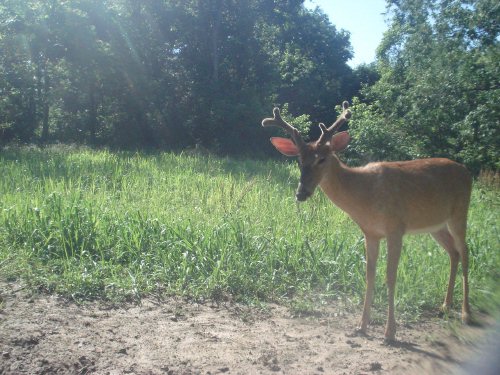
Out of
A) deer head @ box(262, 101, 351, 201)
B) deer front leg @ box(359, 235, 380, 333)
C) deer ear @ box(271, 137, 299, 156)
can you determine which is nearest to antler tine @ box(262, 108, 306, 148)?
deer head @ box(262, 101, 351, 201)

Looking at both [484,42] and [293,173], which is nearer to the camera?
[293,173]

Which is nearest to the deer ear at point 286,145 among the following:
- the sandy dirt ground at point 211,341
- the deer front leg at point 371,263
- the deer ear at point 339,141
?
the deer ear at point 339,141

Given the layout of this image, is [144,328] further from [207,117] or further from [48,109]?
[48,109]

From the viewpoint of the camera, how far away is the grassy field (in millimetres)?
5605

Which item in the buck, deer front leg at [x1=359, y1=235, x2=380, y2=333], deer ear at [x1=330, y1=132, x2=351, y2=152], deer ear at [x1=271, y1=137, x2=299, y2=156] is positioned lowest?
deer front leg at [x1=359, y1=235, x2=380, y2=333]

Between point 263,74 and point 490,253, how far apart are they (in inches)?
822

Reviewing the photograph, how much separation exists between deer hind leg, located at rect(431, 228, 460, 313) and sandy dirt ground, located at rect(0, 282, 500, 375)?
347mm

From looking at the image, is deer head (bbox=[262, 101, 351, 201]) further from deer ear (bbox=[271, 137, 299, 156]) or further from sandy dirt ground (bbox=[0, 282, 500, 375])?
sandy dirt ground (bbox=[0, 282, 500, 375])

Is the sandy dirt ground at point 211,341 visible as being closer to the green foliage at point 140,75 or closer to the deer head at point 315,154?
the deer head at point 315,154

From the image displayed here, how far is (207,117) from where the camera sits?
25.3 meters

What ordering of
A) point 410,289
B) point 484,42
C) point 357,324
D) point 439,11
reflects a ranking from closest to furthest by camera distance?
point 357,324 < point 410,289 < point 484,42 < point 439,11

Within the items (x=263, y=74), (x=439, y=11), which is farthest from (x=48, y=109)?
(x=439, y=11)

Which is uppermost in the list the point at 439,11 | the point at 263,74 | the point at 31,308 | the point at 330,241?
the point at 439,11

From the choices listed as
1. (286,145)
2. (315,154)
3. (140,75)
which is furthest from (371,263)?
(140,75)
